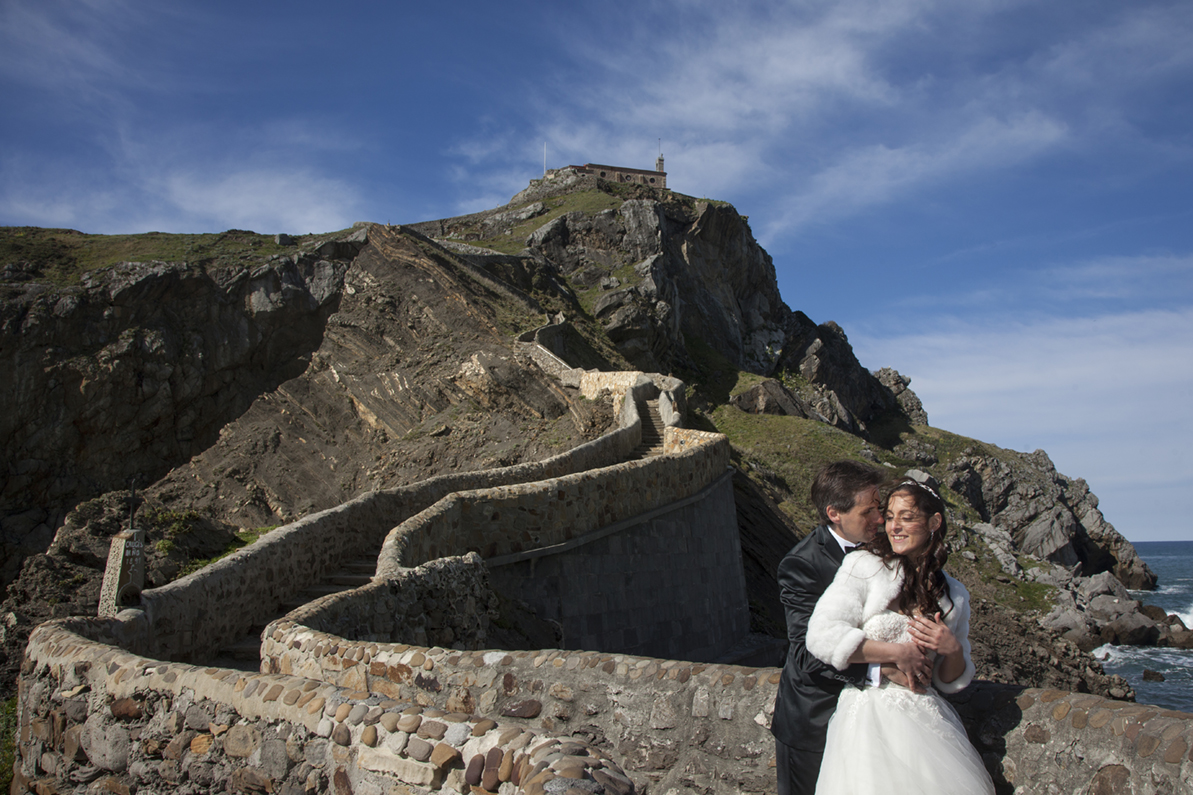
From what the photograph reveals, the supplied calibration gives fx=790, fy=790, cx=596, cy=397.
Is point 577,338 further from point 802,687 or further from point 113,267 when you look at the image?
point 802,687

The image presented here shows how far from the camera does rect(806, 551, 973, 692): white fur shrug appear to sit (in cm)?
268

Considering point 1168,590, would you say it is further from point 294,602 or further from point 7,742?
point 7,742

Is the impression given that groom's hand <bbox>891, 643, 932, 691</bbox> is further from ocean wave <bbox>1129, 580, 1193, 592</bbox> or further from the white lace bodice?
ocean wave <bbox>1129, 580, 1193, 592</bbox>

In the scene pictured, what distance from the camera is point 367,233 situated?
92.6 ft

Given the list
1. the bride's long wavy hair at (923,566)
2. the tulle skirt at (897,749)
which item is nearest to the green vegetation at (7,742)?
the tulle skirt at (897,749)

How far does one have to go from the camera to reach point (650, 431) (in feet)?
62.0

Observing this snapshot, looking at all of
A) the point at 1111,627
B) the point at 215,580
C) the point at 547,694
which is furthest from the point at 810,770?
the point at 1111,627

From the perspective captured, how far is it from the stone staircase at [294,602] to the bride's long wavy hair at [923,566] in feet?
19.6

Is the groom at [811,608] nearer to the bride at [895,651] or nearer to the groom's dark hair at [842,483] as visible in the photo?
the groom's dark hair at [842,483]

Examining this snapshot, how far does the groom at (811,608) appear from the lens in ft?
9.51

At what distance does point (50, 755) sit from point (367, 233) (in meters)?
24.8

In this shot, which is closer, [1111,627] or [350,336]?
[350,336]

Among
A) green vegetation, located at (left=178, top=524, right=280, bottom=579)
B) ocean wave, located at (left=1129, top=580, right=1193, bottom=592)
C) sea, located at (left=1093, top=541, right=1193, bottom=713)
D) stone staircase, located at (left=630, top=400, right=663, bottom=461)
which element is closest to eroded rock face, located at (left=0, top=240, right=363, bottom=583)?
stone staircase, located at (left=630, top=400, right=663, bottom=461)

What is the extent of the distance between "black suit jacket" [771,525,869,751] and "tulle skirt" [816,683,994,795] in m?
0.16
